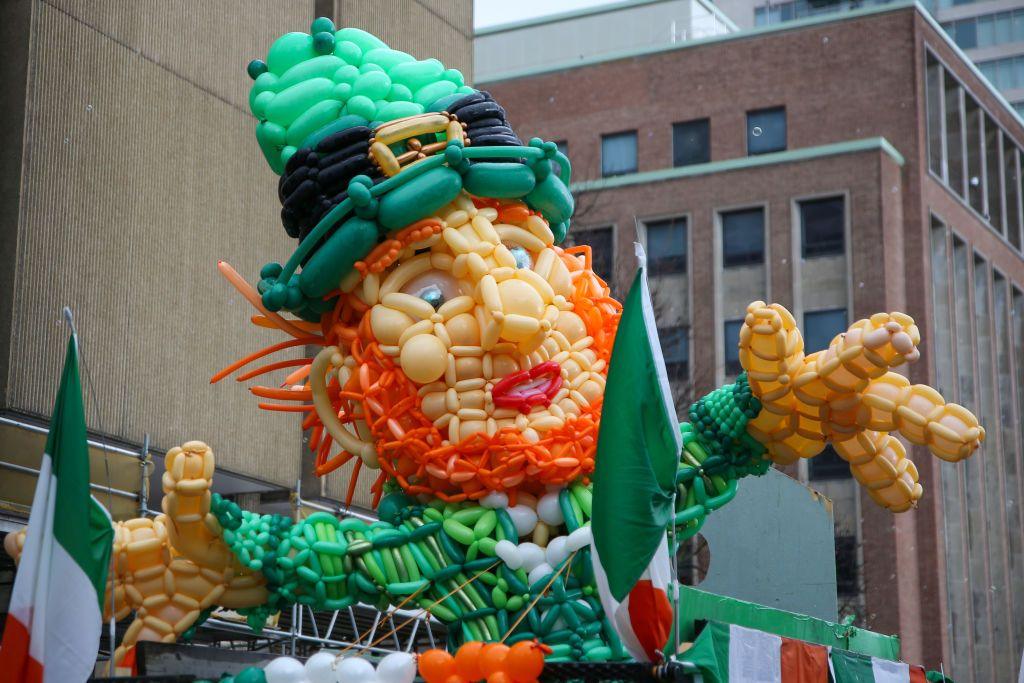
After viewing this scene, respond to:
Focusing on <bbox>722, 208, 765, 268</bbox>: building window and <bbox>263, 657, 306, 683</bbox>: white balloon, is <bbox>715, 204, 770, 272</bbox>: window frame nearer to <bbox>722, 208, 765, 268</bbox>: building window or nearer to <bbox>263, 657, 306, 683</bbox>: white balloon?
<bbox>722, 208, 765, 268</bbox>: building window

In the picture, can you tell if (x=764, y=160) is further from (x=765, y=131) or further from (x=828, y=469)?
(x=828, y=469)

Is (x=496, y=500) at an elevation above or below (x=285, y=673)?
above

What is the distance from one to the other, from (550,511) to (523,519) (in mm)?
131

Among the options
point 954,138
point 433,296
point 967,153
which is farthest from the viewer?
point 967,153

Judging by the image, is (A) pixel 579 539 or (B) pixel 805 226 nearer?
(A) pixel 579 539

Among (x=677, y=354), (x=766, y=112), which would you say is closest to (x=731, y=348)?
(x=677, y=354)

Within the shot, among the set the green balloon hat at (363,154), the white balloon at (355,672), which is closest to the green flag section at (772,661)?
the white balloon at (355,672)

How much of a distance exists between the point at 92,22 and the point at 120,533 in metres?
6.69

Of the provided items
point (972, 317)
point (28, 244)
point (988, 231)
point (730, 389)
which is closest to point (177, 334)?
point (28, 244)

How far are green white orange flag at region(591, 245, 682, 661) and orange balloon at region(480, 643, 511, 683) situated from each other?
49 centimetres

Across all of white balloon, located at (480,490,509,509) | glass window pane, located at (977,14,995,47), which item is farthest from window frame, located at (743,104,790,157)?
glass window pane, located at (977,14,995,47)

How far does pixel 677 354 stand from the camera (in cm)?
3203

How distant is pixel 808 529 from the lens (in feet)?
34.3

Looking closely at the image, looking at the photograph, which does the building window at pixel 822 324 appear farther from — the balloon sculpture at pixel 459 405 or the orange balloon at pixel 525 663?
the orange balloon at pixel 525 663
